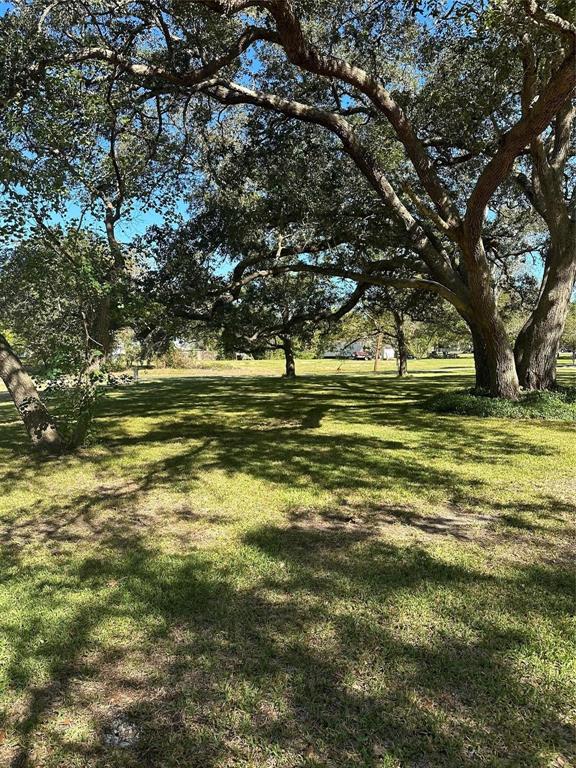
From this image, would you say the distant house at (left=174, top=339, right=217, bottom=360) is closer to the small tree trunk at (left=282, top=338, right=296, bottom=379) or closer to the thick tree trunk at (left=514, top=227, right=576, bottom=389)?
the small tree trunk at (left=282, top=338, right=296, bottom=379)

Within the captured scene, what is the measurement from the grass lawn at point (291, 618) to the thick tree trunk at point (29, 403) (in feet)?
3.74

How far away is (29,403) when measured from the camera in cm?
670

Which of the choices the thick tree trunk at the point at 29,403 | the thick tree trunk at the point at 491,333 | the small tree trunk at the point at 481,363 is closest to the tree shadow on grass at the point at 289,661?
the thick tree trunk at the point at 29,403

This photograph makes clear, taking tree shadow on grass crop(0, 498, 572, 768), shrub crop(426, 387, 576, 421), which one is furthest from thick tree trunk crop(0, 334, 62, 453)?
shrub crop(426, 387, 576, 421)

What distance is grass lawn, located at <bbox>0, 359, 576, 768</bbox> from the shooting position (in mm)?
1890

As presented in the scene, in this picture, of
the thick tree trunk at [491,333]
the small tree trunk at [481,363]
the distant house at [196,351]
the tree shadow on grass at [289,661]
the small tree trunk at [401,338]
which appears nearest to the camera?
the tree shadow on grass at [289,661]

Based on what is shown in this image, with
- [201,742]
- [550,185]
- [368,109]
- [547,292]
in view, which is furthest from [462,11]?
[201,742]

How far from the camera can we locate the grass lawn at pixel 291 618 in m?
1.89

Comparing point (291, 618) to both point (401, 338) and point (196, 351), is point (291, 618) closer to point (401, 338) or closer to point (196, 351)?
point (401, 338)

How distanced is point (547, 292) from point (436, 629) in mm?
9699

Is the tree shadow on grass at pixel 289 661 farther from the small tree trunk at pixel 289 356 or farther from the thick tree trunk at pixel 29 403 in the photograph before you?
the small tree trunk at pixel 289 356

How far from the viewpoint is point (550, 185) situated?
397 inches

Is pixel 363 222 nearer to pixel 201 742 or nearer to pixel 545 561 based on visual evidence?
pixel 545 561

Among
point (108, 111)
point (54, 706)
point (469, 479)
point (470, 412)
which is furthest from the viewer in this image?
point (470, 412)
